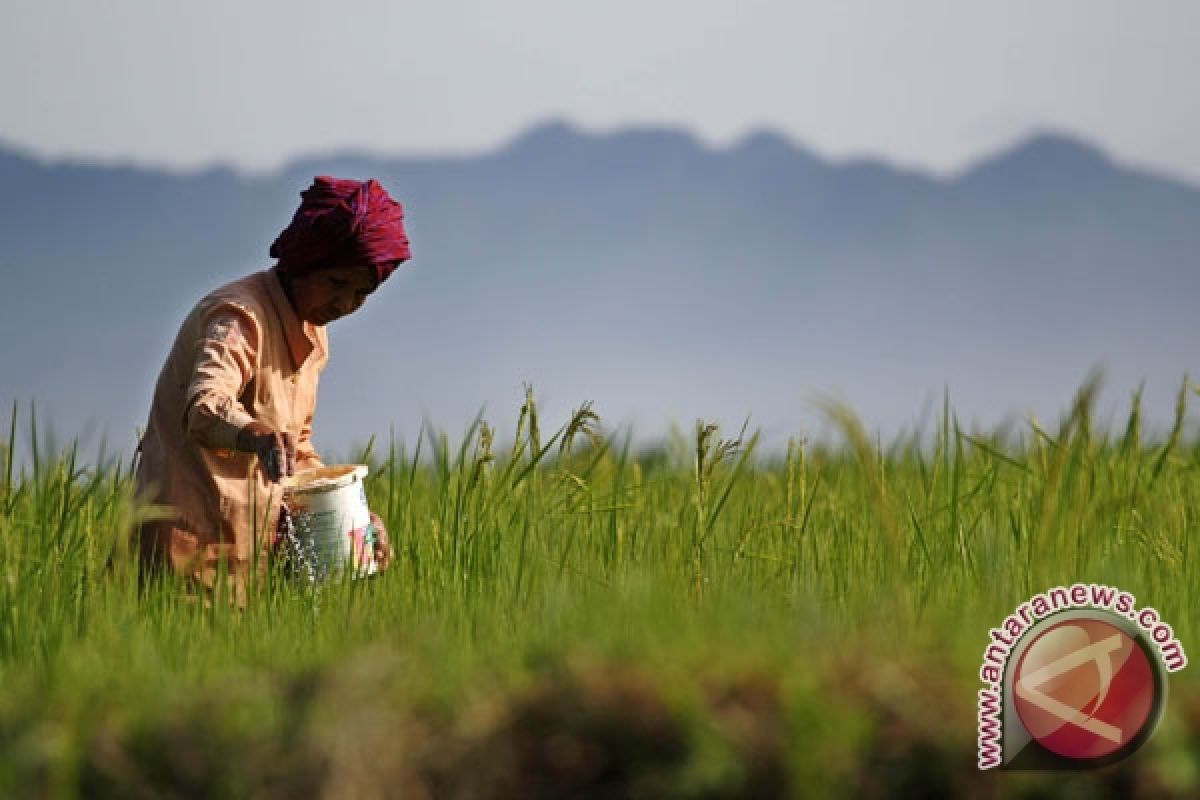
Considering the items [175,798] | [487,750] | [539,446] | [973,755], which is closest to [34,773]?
[175,798]

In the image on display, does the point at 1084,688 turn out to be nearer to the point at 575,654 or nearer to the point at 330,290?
the point at 575,654

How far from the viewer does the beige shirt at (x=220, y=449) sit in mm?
3879

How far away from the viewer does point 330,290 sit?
4.04 metres

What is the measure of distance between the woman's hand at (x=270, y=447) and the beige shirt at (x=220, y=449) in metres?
0.17

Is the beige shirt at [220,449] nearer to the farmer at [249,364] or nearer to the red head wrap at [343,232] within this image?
the farmer at [249,364]

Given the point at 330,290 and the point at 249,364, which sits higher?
the point at 330,290

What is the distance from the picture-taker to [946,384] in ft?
12.4

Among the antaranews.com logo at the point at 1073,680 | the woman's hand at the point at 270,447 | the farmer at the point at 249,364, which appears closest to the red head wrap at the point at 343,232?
the farmer at the point at 249,364

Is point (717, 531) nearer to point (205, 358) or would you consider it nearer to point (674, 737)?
point (205, 358)

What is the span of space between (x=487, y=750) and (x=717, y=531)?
6.76 ft

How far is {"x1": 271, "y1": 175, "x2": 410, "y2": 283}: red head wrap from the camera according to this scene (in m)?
3.93

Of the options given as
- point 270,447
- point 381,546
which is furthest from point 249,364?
point 381,546

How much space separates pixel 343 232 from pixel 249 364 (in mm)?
424

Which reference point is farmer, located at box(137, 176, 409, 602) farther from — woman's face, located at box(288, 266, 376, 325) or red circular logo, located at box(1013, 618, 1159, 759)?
red circular logo, located at box(1013, 618, 1159, 759)
